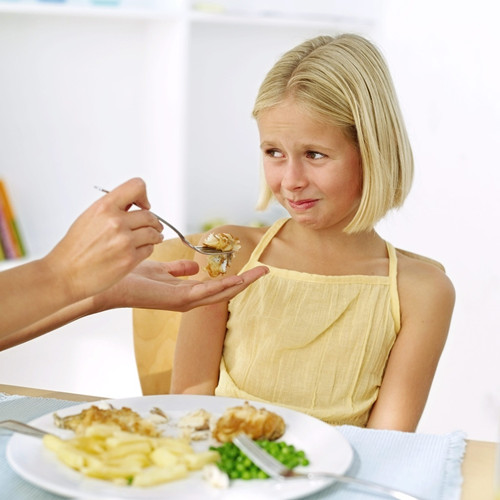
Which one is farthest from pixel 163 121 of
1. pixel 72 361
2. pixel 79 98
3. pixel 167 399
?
pixel 167 399

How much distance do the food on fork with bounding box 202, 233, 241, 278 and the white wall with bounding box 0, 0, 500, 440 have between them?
146cm

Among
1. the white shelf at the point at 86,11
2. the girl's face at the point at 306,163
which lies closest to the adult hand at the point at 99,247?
the girl's face at the point at 306,163

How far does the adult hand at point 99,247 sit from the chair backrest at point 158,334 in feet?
1.88

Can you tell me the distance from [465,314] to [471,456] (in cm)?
215

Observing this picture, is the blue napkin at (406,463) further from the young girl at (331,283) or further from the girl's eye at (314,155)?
the girl's eye at (314,155)

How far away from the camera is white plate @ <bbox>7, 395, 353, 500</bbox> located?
35.7 inches

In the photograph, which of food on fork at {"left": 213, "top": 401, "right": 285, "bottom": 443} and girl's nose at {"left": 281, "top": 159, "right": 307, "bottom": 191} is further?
girl's nose at {"left": 281, "top": 159, "right": 307, "bottom": 191}

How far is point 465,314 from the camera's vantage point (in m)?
3.18

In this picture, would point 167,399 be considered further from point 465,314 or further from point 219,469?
point 465,314

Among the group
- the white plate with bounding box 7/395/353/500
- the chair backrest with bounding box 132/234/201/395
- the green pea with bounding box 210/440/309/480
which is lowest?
the chair backrest with bounding box 132/234/201/395

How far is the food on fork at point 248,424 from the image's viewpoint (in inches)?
40.6

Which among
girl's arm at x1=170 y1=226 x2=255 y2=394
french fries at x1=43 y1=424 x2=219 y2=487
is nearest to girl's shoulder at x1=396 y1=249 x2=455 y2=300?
girl's arm at x1=170 y1=226 x2=255 y2=394

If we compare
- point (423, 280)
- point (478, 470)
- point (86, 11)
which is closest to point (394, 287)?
point (423, 280)

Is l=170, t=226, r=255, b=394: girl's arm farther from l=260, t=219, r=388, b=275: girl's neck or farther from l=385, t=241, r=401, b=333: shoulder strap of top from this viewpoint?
l=385, t=241, r=401, b=333: shoulder strap of top
